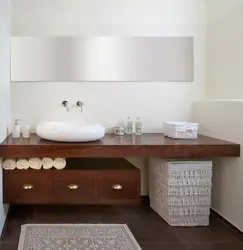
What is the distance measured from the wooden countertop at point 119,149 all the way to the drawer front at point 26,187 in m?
0.20

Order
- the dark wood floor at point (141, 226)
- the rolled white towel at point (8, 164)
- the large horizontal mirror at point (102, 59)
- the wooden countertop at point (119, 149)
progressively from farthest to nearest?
the large horizontal mirror at point (102, 59) → the rolled white towel at point (8, 164) → the wooden countertop at point (119, 149) → the dark wood floor at point (141, 226)

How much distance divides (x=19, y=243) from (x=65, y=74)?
1.67m

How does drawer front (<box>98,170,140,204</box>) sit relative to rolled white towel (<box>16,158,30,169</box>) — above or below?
below

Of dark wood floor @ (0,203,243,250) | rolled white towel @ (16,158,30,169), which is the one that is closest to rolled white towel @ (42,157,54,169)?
rolled white towel @ (16,158,30,169)

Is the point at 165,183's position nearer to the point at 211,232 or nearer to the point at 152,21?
the point at 211,232

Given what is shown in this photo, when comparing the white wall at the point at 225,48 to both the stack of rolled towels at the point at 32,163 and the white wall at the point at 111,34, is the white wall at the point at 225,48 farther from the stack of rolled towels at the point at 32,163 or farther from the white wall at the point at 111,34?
the stack of rolled towels at the point at 32,163

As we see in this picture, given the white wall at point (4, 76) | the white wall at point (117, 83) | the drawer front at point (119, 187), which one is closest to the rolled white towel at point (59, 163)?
the drawer front at point (119, 187)

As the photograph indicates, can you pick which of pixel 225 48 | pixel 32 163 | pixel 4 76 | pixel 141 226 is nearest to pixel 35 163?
pixel 32 163

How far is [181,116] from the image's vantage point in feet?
11.9

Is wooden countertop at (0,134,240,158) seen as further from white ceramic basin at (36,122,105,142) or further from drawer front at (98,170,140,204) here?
drawer front at (98,170,140,204)

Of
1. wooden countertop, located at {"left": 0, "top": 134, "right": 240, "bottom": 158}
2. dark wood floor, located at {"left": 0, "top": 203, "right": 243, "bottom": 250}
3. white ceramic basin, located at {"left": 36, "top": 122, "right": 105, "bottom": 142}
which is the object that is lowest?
dark wood floor, located at {"left": 0, "top": 203, "right": 243, "bottom": 250}

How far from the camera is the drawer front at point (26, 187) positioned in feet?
9.20

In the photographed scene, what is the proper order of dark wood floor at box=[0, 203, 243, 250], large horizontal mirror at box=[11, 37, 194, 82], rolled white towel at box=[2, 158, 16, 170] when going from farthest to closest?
1. large horizontal mirror at box=[11, 37, 194, 82]
2. rolled white towel at box=[2, 158, 16, 170]
3. dark wood floor at box=[0, 203, 243, 250]

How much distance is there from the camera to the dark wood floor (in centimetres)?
256
